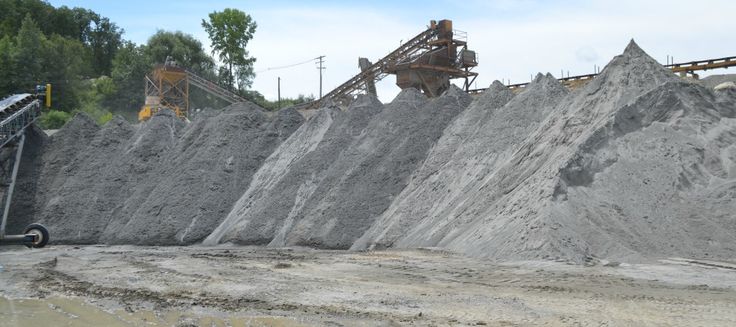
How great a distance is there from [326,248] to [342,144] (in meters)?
6.77

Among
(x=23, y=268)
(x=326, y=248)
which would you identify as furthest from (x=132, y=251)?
(x=326, y=248)

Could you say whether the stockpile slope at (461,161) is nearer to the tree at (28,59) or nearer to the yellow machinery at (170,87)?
the yellow machinery at (170,87)

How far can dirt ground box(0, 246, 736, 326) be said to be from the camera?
9.47 meters

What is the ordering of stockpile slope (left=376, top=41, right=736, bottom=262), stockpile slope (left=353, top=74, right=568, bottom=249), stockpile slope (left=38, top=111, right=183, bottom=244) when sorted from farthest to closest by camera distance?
stockpile slope (left=38, top=111, right=183, bottom=244), stockpile slope (left=353, top=74, right=568, bottom=249), stockpile slope (left=376, top=41, right=736, bottom=262)

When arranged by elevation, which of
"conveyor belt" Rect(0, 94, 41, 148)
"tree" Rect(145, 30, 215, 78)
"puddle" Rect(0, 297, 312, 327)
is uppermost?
"tree" Rect(145, 30, 215, 78)

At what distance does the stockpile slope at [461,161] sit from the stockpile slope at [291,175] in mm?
3897

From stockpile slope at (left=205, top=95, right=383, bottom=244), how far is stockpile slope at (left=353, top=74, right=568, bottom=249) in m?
3.90

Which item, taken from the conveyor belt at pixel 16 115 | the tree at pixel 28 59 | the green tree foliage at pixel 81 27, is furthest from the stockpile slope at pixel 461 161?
the green tree foliage at pixel 81 27

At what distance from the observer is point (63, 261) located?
18734 millimetres

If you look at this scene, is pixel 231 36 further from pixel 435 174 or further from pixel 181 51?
pixel 435 174

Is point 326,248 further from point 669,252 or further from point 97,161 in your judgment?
point 97,161

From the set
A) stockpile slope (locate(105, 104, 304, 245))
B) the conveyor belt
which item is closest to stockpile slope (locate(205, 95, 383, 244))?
stockpile slope (locate(105, 104, 304, 245))

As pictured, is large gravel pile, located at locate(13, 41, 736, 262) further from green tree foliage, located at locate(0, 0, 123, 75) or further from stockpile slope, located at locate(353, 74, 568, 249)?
green tree foliage, located at locate(0, 0, 123, 75)

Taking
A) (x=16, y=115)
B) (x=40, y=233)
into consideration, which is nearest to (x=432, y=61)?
(x=16, y=115)
